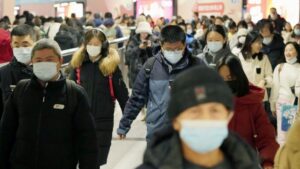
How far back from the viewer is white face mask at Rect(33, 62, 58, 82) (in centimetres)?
384

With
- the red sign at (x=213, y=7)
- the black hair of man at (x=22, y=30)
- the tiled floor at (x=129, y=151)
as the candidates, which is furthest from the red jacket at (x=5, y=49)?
the red sign at (x=213, y=7)

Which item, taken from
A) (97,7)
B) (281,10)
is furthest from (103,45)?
(97,7)

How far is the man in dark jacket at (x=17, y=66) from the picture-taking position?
4641 mm


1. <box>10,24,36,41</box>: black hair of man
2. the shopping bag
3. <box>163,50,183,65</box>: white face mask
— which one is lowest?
the shopping bag

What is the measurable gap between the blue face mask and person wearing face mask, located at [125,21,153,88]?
7.00 meters

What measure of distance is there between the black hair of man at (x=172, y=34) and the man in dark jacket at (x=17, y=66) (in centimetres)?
103

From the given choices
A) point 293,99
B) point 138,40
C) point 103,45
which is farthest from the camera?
point 138,40

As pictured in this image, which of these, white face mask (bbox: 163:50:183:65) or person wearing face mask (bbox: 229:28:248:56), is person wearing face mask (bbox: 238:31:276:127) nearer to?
person wearing face mask (bbox: 229:28:248:56)

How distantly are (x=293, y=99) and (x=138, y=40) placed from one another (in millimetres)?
2913

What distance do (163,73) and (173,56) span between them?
0.50 ft

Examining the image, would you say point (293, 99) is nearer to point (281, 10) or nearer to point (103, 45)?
point (103, 45)

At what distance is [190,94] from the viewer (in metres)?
2.12

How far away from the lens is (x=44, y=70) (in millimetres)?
3850

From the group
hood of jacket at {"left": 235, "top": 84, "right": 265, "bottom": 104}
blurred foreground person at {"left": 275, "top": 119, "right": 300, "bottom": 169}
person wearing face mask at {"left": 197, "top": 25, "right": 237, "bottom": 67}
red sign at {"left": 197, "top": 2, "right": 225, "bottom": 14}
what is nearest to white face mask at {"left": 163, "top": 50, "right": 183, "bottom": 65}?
hood of jacket at {"left": 235, "top": 84, "right": 265, "bottom": 104}
